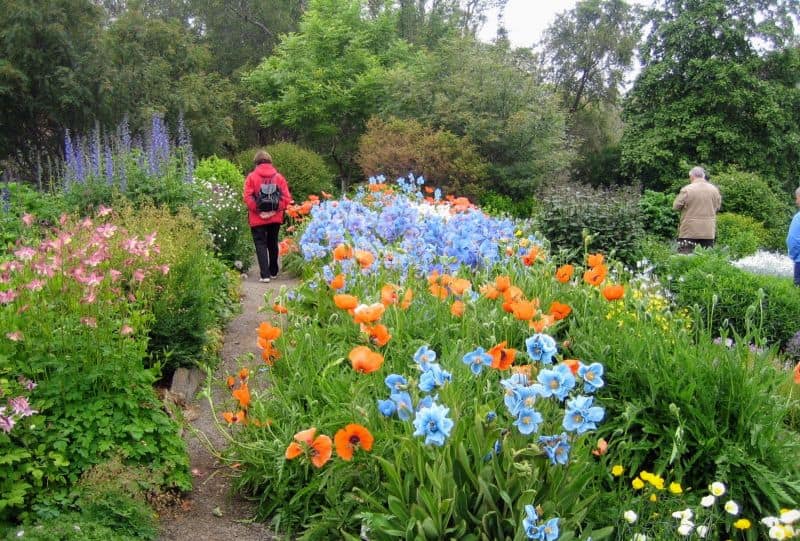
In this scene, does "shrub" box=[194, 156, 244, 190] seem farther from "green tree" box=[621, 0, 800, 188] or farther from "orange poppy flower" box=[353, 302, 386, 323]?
"green tree" box=[621, 0, 800, 188]

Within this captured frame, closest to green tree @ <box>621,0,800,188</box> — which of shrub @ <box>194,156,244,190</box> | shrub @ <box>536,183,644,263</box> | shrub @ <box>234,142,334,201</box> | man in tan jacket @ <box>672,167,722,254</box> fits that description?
shrub @ <box>234,142,334,201</box>

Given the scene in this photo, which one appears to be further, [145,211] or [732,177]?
[732,177]

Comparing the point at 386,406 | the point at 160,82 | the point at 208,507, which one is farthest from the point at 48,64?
the point at 386,406

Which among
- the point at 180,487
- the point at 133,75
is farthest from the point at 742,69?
the point at 180,487

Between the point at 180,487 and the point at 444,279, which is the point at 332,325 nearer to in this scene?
the point at 444,279

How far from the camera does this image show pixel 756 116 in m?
21.6

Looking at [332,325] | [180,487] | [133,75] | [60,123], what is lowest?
[180,487]

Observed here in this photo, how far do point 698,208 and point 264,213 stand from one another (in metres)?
5.88

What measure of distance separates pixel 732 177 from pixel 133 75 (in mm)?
15614

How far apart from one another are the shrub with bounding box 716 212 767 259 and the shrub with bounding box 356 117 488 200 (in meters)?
5.25

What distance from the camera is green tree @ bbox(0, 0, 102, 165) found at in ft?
47.4

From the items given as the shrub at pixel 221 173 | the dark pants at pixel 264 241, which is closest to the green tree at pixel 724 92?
the shrub at pixel 221 173

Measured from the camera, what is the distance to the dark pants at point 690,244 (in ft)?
31.0

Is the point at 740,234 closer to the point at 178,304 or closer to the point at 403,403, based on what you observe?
the point at 178,304
